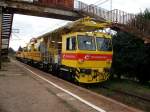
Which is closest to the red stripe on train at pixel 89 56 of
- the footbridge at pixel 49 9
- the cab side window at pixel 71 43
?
the cab side window at pixel 71 43

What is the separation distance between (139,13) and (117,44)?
271 cm

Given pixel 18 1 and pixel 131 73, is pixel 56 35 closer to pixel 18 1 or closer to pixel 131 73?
pixel 131 73

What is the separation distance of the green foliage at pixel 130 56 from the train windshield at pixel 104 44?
0.96m

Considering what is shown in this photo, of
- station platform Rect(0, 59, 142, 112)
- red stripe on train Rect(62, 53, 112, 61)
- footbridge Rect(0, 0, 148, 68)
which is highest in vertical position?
footbridge Rect(0, 0, 148, 68)

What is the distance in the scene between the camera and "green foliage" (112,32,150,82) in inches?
725

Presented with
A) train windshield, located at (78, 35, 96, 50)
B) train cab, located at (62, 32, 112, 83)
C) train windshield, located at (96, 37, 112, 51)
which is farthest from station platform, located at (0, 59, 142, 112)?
train windshield, located at (96, 37, 112, 51)

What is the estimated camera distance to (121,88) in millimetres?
17281

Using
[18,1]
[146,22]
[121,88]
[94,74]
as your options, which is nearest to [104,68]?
[94,74]

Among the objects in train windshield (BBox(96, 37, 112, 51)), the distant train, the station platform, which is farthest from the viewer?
train windshield (BBox(96, 37, 112, 51))

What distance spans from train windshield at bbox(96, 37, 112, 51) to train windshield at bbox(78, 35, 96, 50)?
353mm

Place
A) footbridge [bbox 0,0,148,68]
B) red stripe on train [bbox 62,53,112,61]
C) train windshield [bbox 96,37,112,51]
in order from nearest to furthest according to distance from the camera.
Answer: red stripe on train [bbox 62,53,112,61]
train windshield [bbox 96,37,112,51]
footbridge [bbox 0,0,148,68]

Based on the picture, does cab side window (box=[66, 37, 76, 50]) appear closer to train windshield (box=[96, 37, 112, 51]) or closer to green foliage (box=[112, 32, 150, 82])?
train windshield (box=[96, 37, 112, 51])

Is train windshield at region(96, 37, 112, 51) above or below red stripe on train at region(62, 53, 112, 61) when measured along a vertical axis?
above

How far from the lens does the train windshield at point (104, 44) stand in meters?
19.0
